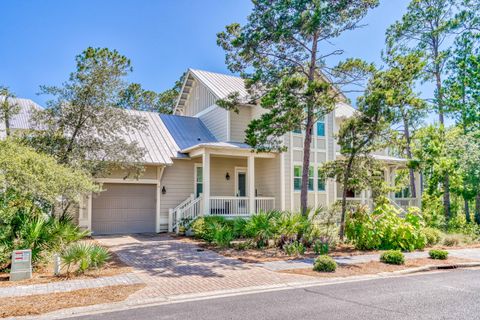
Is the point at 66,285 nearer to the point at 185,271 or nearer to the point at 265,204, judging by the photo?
the point at 185,271

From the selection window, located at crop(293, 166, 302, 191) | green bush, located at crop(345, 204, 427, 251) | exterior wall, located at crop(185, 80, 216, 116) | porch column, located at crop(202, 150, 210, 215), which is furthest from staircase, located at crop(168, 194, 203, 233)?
green bush, located at crop(345, 204, 427, 251)

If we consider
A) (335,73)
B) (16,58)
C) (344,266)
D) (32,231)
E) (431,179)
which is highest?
(16,58)

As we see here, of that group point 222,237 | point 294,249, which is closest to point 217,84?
point 222,237

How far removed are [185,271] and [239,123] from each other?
11359mm

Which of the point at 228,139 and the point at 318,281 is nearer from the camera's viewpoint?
the point at 318,281

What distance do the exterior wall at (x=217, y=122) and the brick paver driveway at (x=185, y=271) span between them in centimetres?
758

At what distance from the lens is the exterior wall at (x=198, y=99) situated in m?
21.1

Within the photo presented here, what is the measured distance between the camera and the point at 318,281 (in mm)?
8453

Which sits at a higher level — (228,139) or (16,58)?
(16,58)

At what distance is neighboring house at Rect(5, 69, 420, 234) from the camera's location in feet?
53.9

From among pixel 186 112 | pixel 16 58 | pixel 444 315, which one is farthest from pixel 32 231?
pixel 186 112

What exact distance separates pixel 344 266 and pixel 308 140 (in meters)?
5.63

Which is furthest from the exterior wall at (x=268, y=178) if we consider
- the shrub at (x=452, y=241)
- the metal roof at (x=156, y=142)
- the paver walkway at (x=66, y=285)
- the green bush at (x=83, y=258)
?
the paver walkway at (x=66, y=285)

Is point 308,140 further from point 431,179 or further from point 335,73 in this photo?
point 431,179
